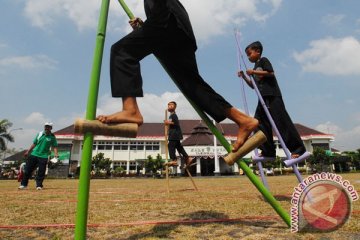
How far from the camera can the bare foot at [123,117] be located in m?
2.08

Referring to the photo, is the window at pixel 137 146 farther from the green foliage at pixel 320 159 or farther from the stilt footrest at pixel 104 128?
the stilt footrest at pixel 104 128

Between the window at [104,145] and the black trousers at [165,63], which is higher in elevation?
the window at [104,145]

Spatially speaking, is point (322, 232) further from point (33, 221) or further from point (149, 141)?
point (149, 141)

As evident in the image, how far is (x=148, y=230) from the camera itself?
2621 mm

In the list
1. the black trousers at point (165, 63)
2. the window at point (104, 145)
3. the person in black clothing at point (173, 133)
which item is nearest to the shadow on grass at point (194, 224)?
the black trousers at point (165, 63)

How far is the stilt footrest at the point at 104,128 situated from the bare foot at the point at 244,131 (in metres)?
0.94

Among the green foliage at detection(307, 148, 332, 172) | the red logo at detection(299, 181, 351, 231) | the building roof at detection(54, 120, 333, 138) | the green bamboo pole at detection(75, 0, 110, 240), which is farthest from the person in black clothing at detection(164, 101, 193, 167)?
the building roof at detection(54, 120, 333, 138)

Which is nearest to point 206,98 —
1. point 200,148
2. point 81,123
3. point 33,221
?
point 81,123

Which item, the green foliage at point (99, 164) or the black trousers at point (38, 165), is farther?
the green foliage at point (99, 164)

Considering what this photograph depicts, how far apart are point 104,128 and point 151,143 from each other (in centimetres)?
5740

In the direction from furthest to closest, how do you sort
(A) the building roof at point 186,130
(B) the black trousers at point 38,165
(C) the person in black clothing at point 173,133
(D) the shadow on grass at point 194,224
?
(A) the building roof at point 186,130, (B) the black trousers at point 38,165, (C) the person in black clothing at point 173,133, (D) the shadow on grass at point 194,224

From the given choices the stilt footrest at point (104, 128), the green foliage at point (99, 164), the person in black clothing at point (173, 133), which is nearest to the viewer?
the stilt footrest at point (104, 128)

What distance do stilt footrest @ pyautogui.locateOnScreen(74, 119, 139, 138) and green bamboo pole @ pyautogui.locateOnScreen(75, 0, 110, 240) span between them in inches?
1.8

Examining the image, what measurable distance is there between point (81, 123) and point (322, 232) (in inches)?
83.5
